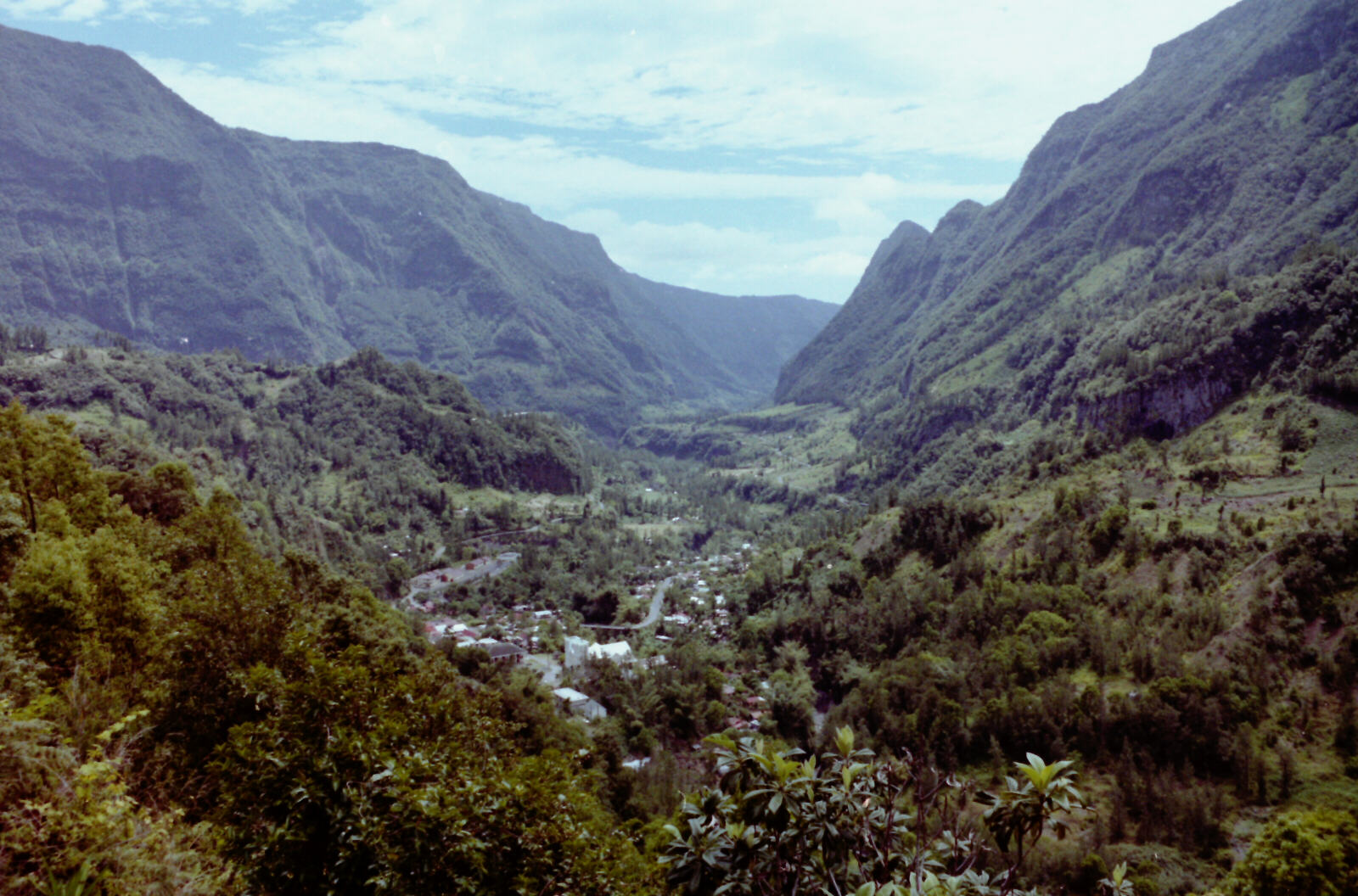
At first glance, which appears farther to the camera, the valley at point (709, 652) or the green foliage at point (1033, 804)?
the valley at point (709, 652)

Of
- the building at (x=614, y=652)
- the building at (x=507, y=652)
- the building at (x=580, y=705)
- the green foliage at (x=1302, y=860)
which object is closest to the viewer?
the green foliage at (x=1302, y=860)

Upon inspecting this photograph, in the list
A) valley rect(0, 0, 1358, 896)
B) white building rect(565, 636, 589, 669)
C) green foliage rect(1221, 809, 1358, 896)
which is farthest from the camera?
white building rect(565, 636, 589, 669)

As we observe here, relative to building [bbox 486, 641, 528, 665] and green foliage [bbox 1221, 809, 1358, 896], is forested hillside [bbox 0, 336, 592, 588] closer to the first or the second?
building [bbox 486, 641, 528, 665]

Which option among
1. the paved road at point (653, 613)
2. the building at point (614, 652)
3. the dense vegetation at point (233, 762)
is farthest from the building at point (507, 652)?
the dense vegetation at point (233, 762)

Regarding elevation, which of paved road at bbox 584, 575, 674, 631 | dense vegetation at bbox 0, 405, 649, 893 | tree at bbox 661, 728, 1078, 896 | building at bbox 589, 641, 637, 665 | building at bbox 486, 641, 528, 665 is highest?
tree at bbox 661, 728, 1078, 896

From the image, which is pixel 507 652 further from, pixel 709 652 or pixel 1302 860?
pixel 1302 860

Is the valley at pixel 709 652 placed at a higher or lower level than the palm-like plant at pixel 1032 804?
lower

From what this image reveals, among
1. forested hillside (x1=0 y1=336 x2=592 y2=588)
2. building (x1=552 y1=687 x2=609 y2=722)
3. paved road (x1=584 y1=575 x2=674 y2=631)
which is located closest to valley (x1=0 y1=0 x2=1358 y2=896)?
building (x1=552 y1=687 x2=609 y2=722)

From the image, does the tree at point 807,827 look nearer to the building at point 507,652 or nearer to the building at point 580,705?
the building at point 580,705

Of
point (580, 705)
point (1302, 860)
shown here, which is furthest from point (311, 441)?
point (1302, 860)

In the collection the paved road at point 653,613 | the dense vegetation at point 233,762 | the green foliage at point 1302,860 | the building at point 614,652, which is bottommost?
the paved road at point 653,613

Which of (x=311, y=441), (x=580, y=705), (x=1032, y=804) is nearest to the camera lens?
(x=1032, y=804)

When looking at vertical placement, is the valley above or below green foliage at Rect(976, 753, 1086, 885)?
below
